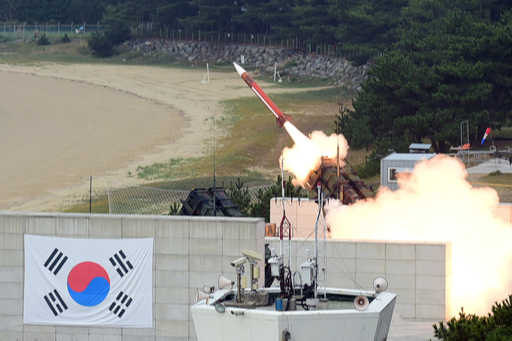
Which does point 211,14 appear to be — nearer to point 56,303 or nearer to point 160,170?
point 160,170

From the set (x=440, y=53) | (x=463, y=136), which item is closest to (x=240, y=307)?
(x=463, y=136)

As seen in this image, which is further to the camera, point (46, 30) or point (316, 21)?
point (46, 30)

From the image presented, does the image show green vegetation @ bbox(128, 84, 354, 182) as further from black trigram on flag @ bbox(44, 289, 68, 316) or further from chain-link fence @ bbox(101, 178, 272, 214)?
black trigram on flag @ bbox(44, 289, 68, 316)

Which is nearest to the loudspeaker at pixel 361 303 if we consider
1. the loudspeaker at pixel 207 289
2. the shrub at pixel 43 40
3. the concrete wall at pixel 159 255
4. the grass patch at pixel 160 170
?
the loudspeaker at pixel 207 289

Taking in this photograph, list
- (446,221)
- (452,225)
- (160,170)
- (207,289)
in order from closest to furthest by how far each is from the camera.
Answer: (207,289)
(452,225)
(446,221)
(160,170)

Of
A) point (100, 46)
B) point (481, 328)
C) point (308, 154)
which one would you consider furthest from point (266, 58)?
A: point (481, 328)

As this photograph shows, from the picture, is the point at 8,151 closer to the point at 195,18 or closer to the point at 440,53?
the point at 440,53

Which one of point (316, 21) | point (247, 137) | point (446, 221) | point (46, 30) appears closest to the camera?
point (446, 221)
